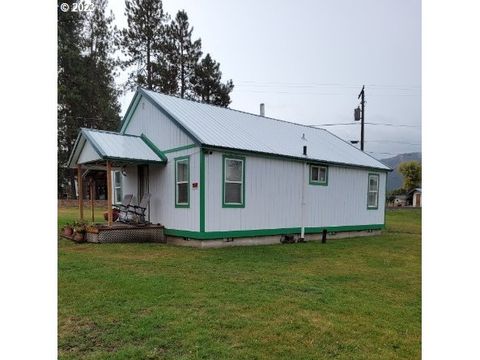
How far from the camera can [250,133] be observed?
7.76 metres

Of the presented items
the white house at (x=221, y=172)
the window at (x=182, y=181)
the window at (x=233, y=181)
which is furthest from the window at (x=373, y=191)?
the window at (x=182, y=181)

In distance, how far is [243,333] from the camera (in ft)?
7.63

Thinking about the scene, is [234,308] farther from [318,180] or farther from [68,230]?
[318,180]

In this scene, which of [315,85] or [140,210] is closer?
[315,85]

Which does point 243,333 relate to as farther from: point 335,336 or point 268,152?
point 268,152

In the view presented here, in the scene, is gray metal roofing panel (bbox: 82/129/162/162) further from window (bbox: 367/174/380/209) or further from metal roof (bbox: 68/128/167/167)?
window (bbox: 367/174/380/209)

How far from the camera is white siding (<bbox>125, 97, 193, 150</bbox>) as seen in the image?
6.89 metres

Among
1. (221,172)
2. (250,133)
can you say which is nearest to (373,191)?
(250,133)

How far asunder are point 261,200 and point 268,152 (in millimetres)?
936

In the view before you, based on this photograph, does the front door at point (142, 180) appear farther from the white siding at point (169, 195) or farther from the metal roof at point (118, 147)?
the metal roof at point (118, 147)

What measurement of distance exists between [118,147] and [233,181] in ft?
7.40

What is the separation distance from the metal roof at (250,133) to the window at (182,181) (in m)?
0.64
